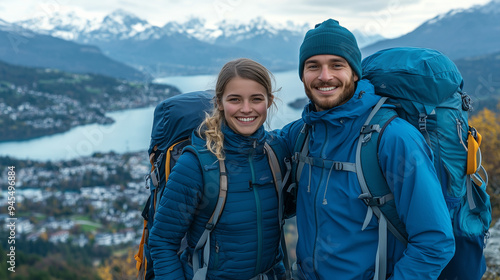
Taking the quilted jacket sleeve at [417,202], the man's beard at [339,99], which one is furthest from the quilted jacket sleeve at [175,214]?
the quilted jacket sleeve at [417,202]

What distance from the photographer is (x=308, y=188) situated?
1.91 meters

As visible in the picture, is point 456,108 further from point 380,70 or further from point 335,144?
point 335,144

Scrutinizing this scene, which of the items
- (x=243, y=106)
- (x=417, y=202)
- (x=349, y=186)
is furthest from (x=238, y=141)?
(x=417, y=202)

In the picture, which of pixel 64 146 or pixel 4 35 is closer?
pixel 64 146

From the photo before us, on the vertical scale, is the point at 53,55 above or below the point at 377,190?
above

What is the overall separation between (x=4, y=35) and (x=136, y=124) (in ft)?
458

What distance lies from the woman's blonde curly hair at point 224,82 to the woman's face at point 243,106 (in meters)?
0.03

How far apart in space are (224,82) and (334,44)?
0.64 metres

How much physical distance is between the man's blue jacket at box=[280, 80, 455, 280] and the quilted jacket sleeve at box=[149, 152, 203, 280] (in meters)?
0.61

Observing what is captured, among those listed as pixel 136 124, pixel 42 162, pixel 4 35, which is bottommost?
pixel 42 162

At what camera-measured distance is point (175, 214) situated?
74.5 inches

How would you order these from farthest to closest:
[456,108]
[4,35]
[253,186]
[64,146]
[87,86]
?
[4,35], [87,86], [64,146], [253,186], [456,108]

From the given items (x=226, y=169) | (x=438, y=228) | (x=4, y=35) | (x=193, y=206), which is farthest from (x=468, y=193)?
(x=4, y=35)

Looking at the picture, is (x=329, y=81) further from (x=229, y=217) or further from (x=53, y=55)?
(x=53, y=55)
